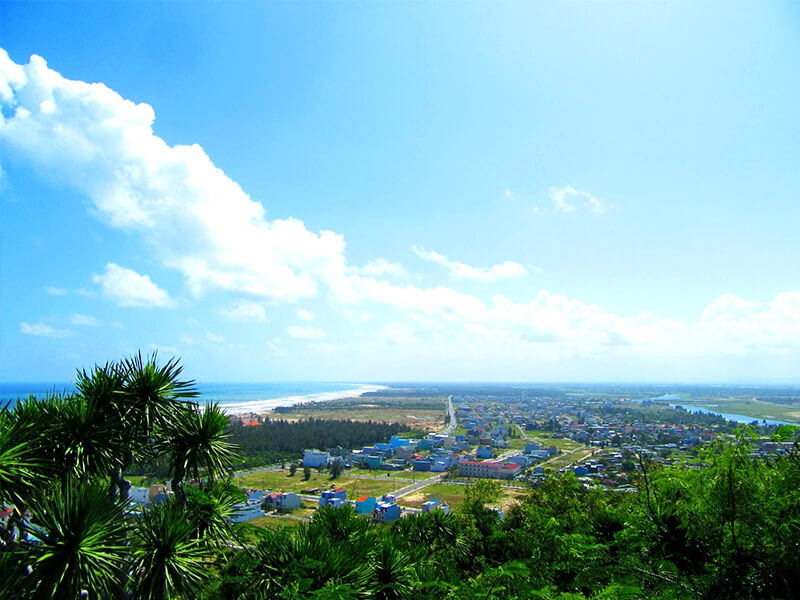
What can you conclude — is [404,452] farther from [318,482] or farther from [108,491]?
[108,491]

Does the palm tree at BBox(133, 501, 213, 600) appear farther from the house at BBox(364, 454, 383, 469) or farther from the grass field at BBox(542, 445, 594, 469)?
the house at BBox(364, 454, 383, 469)

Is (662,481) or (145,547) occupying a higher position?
(662,481)

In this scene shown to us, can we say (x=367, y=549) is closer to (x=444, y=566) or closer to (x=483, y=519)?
(x=444, y=566)

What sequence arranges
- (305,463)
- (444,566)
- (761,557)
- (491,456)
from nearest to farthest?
(761,557) → (444,566) → (305,463) → (491,456)

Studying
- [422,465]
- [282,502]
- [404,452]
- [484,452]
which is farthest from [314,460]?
[484,452]

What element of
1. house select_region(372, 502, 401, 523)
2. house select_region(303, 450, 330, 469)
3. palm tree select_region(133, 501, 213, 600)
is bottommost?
house select_region(303, 450, 330, 469)

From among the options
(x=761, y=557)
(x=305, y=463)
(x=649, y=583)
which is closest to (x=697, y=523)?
(x=649, y=583)

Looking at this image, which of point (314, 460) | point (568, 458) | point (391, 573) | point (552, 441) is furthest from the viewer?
point (552, 441)

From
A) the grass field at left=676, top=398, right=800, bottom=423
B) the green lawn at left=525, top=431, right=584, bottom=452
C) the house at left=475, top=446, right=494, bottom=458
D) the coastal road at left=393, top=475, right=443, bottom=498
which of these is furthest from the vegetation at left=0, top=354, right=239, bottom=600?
the green lawn at left=525, top=431, right=584, bottom=452
